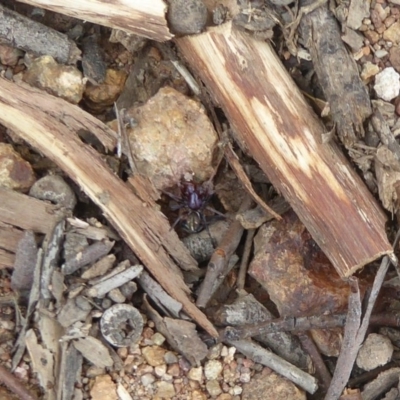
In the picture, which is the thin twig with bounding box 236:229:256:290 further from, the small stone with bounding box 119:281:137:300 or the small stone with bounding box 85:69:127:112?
the small stone with bounding box 85:69:127:112

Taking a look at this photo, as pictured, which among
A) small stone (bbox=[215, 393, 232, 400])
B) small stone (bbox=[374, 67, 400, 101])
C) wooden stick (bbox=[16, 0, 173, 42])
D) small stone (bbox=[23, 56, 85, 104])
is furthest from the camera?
→ small stone (bbox=[23, 56, 85, 104])

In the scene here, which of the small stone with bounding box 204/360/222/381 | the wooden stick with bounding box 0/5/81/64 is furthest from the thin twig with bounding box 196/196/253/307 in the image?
the wooden stick with bounding box 0/5/81/64

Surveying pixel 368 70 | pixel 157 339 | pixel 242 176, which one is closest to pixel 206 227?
pixel 242 176

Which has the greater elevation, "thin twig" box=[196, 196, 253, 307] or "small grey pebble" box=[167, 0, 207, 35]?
"small grey pebble" box=[167, 0, 207, 35]

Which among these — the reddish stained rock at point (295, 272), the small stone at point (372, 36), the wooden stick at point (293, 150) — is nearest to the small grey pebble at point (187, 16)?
the wooden stick at point (293, 150)

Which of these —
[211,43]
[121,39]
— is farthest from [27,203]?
[211,43]

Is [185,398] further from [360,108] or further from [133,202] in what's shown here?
[360,108]

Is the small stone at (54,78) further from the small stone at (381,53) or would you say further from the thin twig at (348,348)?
the thin twig at (348,348)
